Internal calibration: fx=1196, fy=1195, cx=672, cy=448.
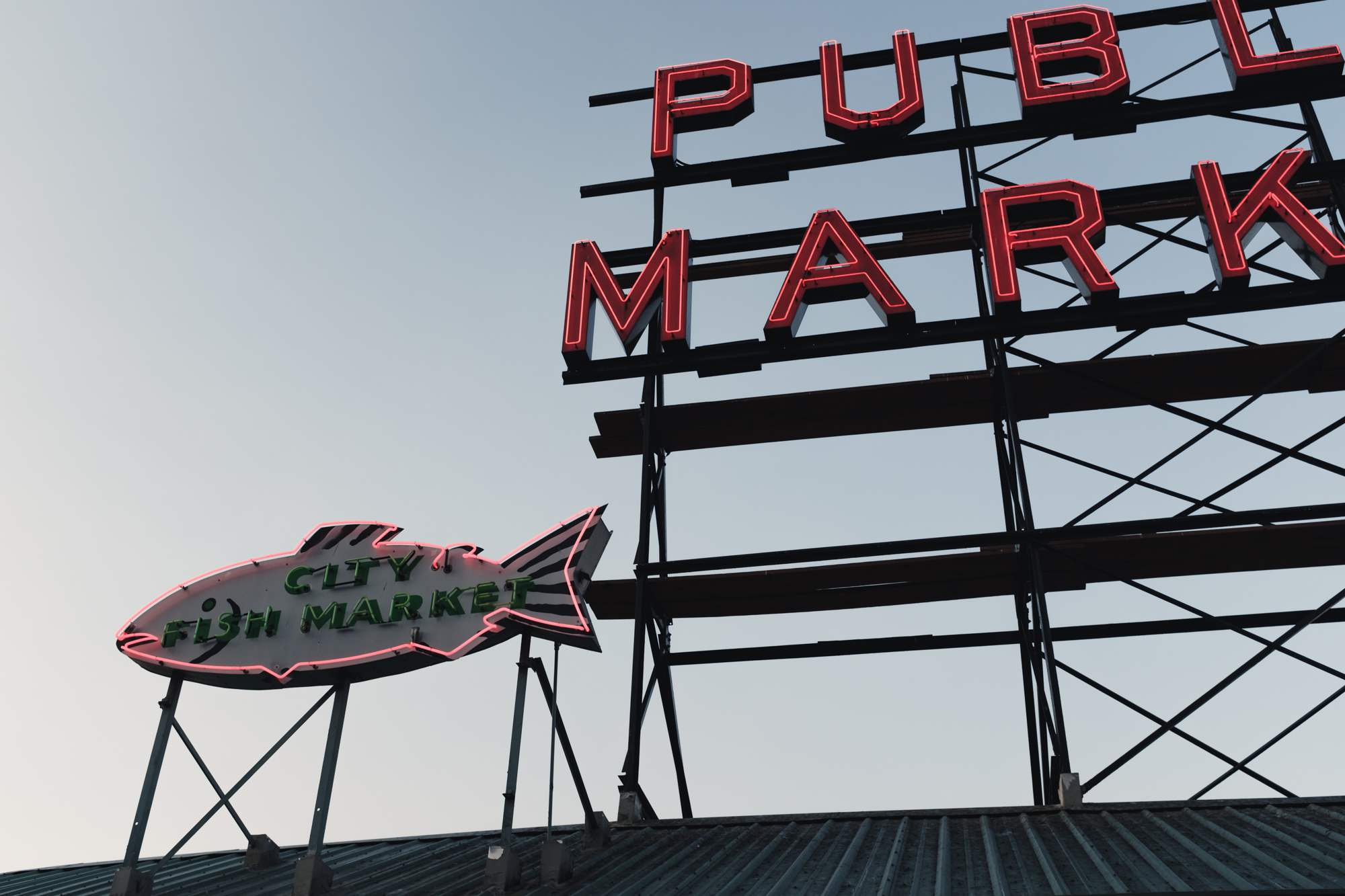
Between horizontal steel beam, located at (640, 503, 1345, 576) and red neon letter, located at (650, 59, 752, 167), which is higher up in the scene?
red neon letter, located at (650, 59, 752, 167)

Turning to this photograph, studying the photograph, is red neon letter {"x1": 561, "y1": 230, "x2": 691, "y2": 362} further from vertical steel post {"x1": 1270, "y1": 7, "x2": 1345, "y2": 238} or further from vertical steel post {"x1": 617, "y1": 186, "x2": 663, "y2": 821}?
vertical steel post {"x1": 1270, "y1": 7, "x2": 1345, "y2": 238}

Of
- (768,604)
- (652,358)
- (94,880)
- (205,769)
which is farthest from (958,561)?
(94,880)

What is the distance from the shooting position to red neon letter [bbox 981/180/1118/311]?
13953mm

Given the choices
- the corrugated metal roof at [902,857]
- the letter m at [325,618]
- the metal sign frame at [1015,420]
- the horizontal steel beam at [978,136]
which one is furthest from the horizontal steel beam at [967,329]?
the corrugated metal roof at [902,857]

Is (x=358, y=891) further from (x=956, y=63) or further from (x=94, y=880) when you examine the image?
(x=956, y=63)

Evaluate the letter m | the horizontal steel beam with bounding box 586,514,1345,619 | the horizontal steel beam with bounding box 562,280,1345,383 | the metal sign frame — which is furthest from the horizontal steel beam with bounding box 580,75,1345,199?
the letter m

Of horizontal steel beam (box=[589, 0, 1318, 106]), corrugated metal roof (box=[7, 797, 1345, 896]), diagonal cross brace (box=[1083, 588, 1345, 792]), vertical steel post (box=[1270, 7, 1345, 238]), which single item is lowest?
corrugated metal roof (box=[7, 797, 1345, 896])

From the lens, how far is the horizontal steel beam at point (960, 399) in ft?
47.8

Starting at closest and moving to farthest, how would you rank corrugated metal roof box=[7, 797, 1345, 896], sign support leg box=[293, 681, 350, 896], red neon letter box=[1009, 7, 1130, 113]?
1. corrugated metal roof box=[7, 797, 1345, 896]
2. sign support leg box=[293, 681, 350, 896]
3. red neon letter box=[1009, 7, 1130, 113]

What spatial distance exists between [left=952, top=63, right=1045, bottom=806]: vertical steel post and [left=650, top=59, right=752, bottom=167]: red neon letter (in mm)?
3105

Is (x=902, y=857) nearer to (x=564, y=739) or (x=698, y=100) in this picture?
(x=564, y=739)

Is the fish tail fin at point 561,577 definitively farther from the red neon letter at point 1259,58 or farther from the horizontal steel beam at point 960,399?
the red neon letter at point 1259,58

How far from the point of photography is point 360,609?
1142 centimetres

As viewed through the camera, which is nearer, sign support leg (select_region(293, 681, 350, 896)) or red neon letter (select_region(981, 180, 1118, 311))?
sign support leg (select_region(293, 681, 350, 896))
